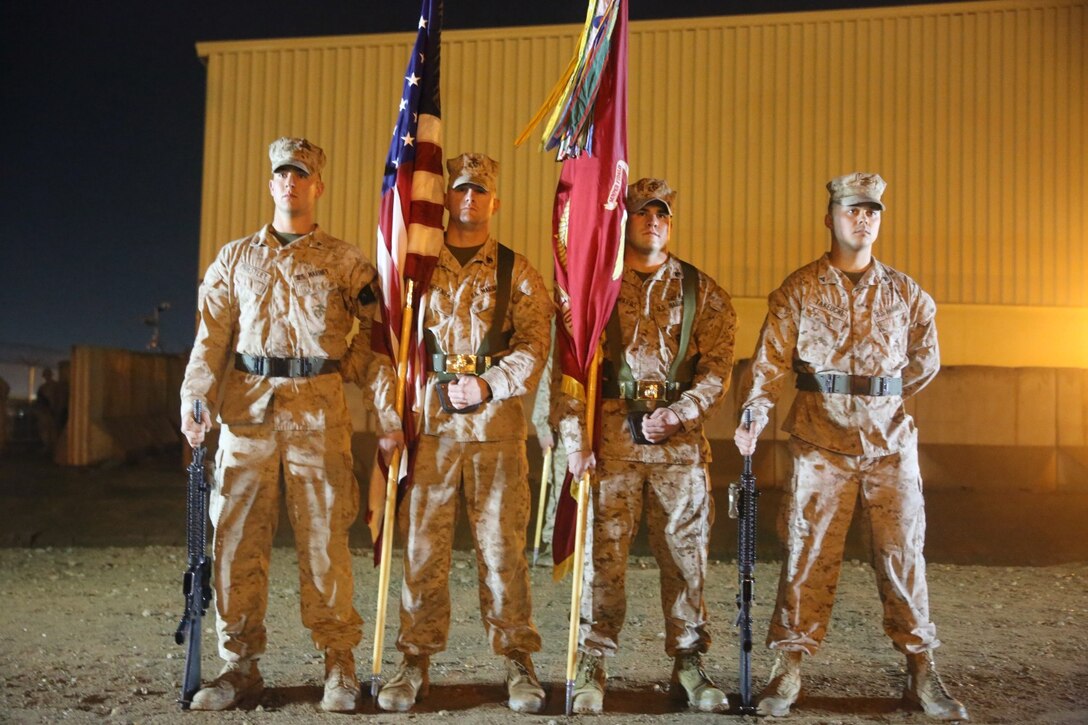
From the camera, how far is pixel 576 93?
4.51 meters

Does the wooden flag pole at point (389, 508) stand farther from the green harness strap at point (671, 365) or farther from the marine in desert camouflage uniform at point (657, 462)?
the green harness strap at point (671, 365)

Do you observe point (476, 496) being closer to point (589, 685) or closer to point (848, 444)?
point (589, 685)

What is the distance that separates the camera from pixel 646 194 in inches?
171

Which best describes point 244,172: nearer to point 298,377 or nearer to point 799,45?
point 799,45

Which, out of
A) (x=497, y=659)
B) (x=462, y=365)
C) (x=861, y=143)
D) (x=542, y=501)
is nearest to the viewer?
(x=462, y=365)

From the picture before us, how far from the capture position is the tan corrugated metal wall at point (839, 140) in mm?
12930

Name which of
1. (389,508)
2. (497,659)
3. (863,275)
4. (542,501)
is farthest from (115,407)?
(863,275)

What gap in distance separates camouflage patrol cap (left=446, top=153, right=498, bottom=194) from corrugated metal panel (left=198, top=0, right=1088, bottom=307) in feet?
30.0

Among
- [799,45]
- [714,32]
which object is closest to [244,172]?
[714,32]

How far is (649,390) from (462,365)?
2.83 ft

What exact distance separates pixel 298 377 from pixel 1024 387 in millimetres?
9703

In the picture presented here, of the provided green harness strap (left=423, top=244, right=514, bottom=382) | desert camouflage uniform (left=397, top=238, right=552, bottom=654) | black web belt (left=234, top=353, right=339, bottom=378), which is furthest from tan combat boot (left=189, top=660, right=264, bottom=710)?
green harness strap (left=423, top=244, right=514, bottom=382)

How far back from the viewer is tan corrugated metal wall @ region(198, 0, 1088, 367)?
12930mm

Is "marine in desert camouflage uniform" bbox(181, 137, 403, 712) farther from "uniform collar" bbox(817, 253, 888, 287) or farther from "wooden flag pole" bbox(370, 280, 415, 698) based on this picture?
"uniform collar" bbox(817, 253, 888, 287)
